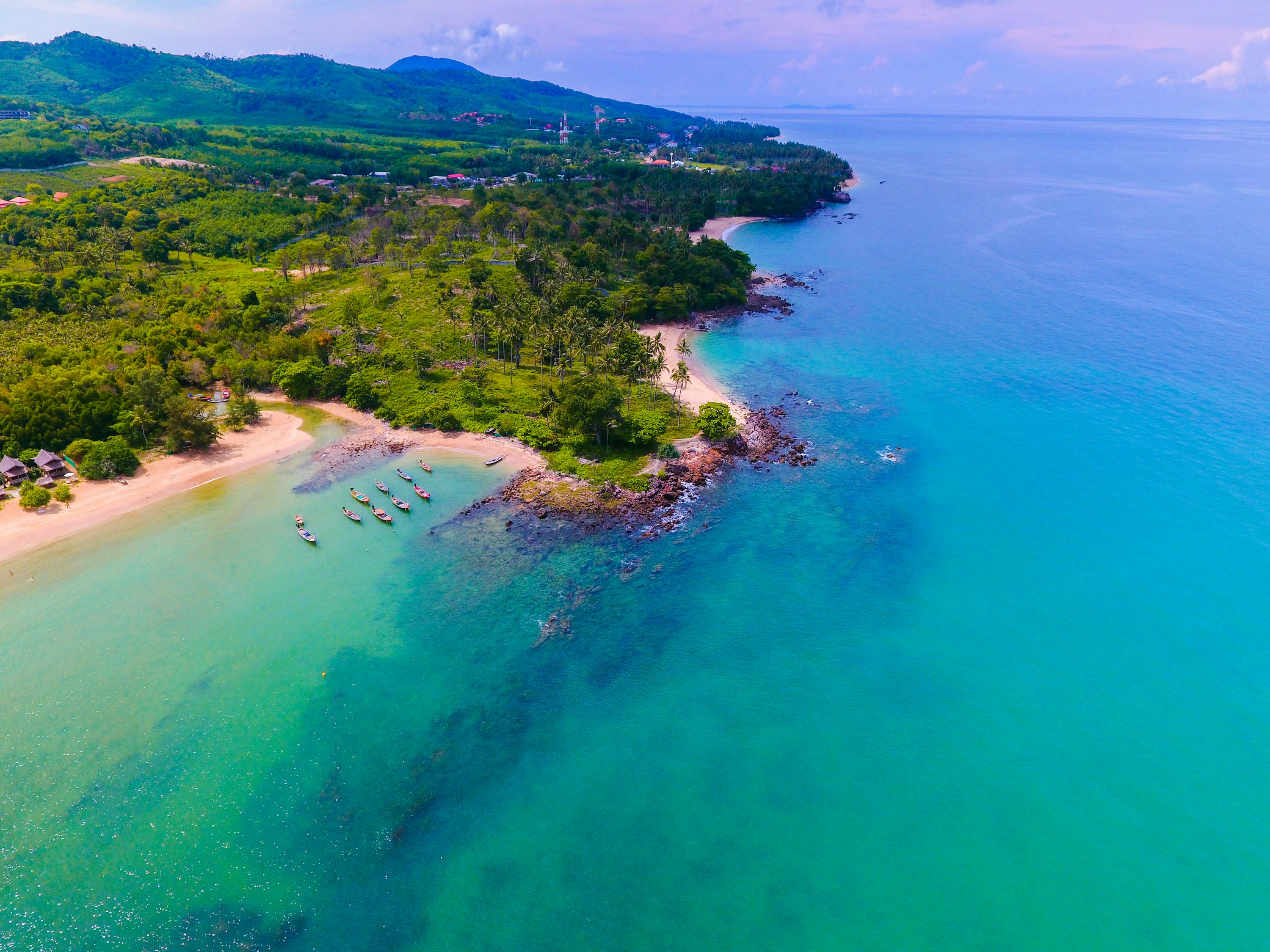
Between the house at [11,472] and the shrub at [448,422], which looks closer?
the house at [11,472]

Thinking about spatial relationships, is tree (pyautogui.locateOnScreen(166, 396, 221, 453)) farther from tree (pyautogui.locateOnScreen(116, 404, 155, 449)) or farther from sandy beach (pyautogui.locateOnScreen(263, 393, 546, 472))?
sandy beach (pyautogui.locateOnScreen(263, 393, 546, 472))

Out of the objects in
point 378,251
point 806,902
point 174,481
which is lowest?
point 806,902

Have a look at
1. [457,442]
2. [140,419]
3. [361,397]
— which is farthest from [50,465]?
[457,442]

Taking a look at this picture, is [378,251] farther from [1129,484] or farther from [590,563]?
[1129,484]

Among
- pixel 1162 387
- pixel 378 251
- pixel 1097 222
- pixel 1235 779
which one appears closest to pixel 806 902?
pixel 1235 779

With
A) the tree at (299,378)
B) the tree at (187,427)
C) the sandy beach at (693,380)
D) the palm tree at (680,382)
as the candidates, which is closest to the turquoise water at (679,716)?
the tree at (187,427)

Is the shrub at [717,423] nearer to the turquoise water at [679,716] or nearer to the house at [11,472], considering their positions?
the turquoise water at [679,716]
